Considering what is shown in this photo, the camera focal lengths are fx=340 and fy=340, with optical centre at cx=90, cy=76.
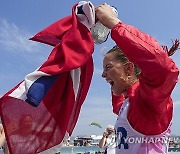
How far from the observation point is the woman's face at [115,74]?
1.88m

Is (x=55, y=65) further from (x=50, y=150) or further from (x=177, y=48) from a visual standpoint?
(x=177, y=48)

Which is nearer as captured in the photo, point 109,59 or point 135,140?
point 135,140

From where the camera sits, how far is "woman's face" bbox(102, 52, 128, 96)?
1880mm

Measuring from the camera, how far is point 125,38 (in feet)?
5.10

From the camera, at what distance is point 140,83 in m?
1.63

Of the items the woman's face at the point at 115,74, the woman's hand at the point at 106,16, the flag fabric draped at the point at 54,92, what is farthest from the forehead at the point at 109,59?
the woman's hand at the point at 106,16

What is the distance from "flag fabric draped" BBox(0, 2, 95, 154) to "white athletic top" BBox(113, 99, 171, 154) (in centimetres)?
24

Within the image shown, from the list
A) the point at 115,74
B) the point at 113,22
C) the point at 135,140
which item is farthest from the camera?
the point at 115,74

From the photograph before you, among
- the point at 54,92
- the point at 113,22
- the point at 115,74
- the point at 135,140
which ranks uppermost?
the point at 113,22

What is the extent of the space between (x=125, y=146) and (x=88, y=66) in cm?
46

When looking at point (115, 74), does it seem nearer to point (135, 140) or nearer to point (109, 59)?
point (109, 59)

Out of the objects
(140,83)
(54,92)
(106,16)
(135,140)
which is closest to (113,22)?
(106,16)

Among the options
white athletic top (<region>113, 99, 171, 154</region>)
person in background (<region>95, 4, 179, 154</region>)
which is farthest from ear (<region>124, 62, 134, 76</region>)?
white athletic top (<region>113, 99, 171, 154</region>)

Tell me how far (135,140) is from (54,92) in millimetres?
476
